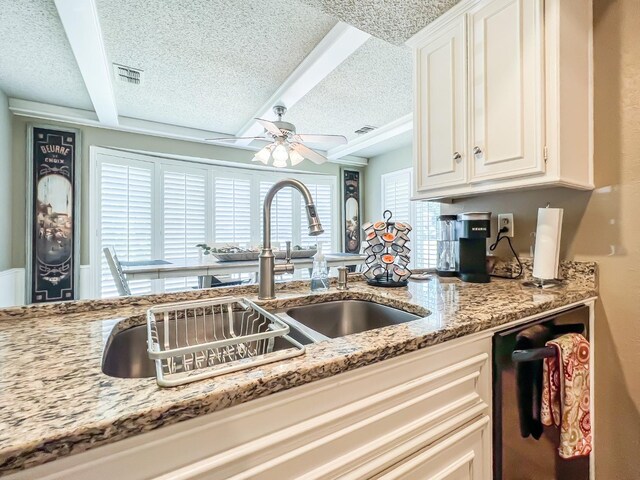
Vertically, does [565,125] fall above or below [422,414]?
above

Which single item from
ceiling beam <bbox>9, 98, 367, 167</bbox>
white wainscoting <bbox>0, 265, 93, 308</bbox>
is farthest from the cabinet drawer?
ceiling beam <bbox>9, 98, 367, 167</bbox>

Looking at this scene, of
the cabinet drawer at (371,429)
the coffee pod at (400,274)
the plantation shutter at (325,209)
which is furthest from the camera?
the plantation shutter at (325,209)

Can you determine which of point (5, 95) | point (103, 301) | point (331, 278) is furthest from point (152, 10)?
point (5, 95)

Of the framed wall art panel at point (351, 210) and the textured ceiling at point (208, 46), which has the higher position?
the textured ceiling at point (208, 46)

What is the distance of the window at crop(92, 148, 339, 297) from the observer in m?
3.48

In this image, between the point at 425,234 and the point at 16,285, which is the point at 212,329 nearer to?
the point at 16,285

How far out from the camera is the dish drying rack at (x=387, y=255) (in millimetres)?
1397

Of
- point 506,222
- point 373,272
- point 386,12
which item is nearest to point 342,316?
point 373,272

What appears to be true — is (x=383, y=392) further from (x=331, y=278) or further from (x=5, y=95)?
(x=5, y=95)

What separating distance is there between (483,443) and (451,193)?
988mm

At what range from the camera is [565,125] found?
1112 mm

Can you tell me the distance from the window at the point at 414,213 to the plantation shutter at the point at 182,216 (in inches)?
110

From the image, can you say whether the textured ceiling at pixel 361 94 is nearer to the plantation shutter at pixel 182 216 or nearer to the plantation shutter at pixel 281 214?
the plantation shutter at pixel 281 214

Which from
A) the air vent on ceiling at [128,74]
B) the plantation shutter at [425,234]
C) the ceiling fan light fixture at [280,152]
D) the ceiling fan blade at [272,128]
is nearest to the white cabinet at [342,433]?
the ceiling fan blade at [272,128]
